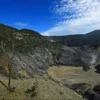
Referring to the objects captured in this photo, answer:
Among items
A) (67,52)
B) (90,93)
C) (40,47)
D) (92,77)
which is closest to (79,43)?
(67,52)

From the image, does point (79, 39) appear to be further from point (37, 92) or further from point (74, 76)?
point (37, 92)

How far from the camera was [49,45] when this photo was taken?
97.6m

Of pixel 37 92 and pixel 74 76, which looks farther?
pixel 74 76

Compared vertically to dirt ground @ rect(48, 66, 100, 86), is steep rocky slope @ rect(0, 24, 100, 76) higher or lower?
higher

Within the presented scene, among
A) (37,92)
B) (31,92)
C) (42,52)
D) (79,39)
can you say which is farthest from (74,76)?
(79,39)

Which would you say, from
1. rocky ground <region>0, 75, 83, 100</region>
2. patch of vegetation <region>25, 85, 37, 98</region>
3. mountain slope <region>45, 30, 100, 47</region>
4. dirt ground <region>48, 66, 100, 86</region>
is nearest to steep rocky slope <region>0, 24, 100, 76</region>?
dirt ground <region>48, 66, 100, 86</region>

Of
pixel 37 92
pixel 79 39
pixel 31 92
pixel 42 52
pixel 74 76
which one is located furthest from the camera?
pixel 79 39

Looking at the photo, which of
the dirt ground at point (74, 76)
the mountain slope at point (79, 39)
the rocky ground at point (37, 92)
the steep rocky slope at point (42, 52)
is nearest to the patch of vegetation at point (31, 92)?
the rocky ground at point (37, 92)

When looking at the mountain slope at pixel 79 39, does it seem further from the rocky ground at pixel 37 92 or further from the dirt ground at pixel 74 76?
the rocky ground at pixel 37 92

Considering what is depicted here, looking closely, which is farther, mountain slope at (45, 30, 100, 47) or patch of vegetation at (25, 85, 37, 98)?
mountain slope at (45, 30, 100, 47)

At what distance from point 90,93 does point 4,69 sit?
51.6 feet

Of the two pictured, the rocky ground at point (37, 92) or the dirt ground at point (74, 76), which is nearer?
the rocky ground at point (37, 92)

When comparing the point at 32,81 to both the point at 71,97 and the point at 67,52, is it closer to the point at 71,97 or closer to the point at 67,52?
the point at 71,97

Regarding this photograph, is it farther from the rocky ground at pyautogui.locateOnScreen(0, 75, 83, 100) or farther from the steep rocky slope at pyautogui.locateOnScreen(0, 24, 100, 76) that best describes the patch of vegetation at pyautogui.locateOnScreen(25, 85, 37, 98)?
the steep rocky slope at pyautogui.locateOnScreen(0, 24, 100, 76)
